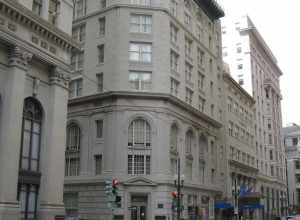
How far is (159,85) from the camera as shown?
4969 centimetres

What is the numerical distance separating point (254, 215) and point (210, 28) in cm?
3569

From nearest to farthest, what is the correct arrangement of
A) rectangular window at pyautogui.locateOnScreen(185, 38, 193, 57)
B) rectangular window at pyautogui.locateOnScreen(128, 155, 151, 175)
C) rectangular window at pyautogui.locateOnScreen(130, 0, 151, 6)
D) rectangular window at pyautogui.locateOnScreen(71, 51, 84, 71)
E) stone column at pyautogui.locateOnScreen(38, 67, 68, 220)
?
stone column at pyautogui.locateOnScreen(38, 67, 68, 220) → rectangular window at pyautogui.locateOnScreen(128, 155, 151, 175) → rectangular window at pyautogui.locateOnScreen(130, 0, 151, 6) → rectangular window at pyautogui.locateOnScreen(71, 51, 84, 71) → rectangular window at pyautogui.locateOnScreen(185, 38, 193, 57)

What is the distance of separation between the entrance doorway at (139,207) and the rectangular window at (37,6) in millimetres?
23332

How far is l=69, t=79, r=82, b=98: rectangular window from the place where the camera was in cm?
5269

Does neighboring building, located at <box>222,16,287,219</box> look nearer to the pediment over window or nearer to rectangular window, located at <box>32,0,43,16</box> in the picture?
the pediment over window

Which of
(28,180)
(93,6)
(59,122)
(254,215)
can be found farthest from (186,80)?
(254,215)

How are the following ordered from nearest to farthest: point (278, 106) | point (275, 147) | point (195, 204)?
point (195, 204) → point (275, 147) → point (278, 106)

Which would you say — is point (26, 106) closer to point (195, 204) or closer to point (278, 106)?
point (195, 204)

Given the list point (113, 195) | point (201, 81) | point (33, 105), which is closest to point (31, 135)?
point (33, 105)

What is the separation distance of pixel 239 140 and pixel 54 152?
51387 mm

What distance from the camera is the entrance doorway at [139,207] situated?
46.4 metres

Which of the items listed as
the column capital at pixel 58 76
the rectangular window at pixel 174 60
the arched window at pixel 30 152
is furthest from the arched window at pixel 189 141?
the arched window at pixel 30 152

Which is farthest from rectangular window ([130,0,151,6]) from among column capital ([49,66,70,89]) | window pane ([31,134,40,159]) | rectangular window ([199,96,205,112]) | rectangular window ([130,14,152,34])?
window pane ([31,134,40,159])

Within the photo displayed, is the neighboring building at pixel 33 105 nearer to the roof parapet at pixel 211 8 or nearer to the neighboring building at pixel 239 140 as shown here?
the roof parapet at pixel 211 8
